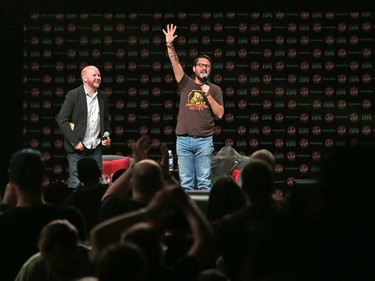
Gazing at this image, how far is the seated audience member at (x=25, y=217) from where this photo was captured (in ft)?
10.6

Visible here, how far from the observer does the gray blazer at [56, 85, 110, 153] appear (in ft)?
26.4

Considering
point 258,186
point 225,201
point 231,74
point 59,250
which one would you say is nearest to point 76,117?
point 231,74

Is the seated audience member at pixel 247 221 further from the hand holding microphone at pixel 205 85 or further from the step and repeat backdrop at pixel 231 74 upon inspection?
the step and repeat backdrop at pixel 231 74

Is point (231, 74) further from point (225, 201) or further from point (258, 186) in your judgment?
point (258, 186)

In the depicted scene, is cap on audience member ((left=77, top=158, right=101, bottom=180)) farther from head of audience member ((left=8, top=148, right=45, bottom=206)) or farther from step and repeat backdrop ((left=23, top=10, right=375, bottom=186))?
step and repeat backdrop ((left=23, top=10, right=375, bottom=186))

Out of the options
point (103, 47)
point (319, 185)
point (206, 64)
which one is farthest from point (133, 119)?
point (319, 185)

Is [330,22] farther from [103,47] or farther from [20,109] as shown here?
[20,109]

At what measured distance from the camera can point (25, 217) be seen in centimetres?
327

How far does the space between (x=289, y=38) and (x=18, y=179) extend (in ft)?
Result: 23.8

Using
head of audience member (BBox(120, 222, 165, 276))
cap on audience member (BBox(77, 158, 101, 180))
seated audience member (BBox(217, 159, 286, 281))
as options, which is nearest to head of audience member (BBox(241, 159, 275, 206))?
seated audience member (BBox(217, 159, 286, 281))

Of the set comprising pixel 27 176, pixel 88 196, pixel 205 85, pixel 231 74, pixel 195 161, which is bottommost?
pixel 195 161

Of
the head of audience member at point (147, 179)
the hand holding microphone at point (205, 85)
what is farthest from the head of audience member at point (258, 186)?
the hand holding microphone at point (205, 85)

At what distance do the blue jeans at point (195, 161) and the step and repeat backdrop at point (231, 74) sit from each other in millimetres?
2027

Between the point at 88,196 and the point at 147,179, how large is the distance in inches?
50.9
